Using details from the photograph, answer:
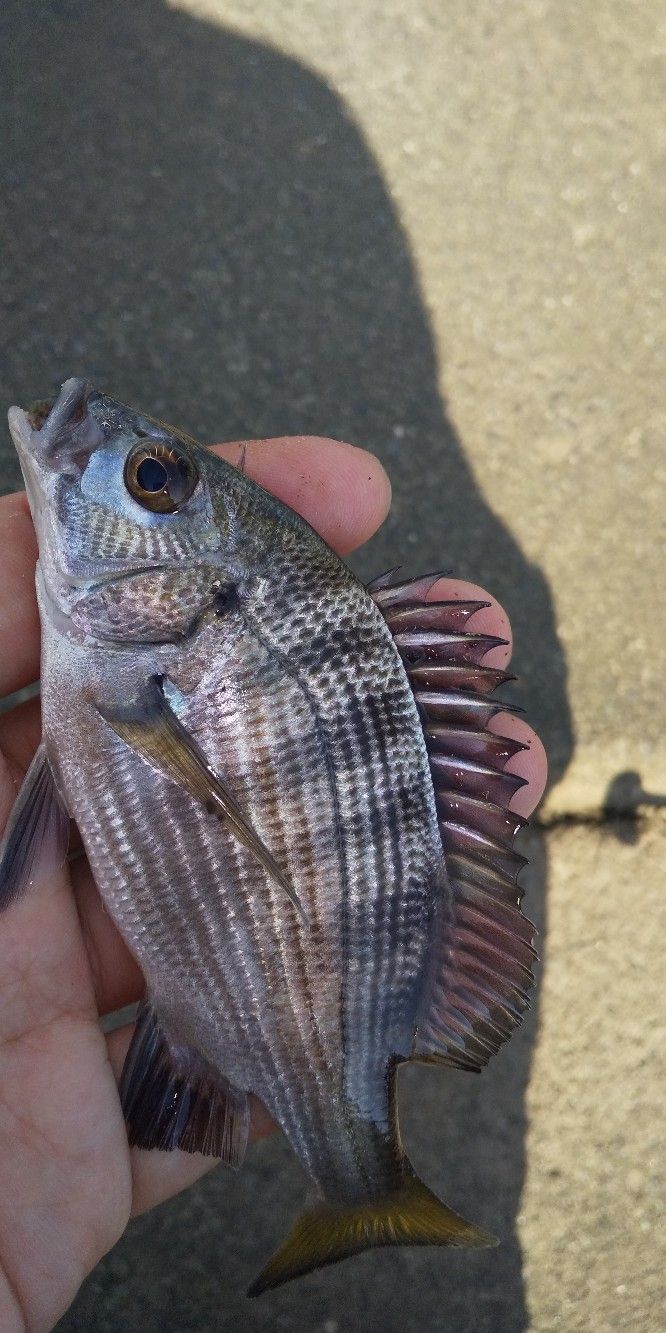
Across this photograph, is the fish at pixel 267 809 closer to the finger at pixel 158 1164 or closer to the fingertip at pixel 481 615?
the finger at pixel 158 1164

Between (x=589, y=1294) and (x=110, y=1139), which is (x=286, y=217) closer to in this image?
(x=110, y=1139)

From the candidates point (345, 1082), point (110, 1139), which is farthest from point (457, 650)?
point (110, 1139)

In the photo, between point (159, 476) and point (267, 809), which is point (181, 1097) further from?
point (159, 476)

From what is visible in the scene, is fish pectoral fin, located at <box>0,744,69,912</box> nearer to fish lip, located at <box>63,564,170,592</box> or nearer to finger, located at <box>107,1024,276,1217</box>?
fish lip, located at <box>63,564,170,592</box>

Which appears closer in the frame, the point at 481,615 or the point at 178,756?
the point at 178,756

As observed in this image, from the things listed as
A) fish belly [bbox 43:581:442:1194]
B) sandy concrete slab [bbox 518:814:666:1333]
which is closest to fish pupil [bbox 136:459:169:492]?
fish belly [bbox 43:581:442:1194]

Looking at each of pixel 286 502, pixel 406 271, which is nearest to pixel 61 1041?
pixel 286 502
